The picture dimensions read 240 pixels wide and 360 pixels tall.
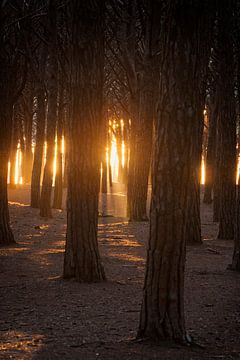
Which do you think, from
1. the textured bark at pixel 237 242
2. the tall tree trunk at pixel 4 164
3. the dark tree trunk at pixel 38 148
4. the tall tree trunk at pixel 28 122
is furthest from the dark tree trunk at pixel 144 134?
the tall tree trunk at pixel 28 122

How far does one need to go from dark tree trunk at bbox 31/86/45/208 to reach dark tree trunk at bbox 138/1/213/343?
589 inches

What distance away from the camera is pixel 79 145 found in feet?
→ 24.5

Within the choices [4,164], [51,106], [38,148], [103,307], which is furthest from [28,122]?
[103,307]

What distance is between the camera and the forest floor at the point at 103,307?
15.0ft

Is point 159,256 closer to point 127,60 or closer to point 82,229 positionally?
point 82,229

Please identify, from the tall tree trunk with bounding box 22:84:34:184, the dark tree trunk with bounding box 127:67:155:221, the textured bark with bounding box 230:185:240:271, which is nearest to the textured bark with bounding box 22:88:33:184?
the tall tree trunk with bounding box 22:84:34:184

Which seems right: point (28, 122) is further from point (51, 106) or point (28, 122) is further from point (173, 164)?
point (173, 164)

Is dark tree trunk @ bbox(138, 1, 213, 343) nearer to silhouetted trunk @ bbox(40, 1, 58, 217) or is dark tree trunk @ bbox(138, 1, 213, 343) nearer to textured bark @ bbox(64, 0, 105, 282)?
textured bark @ bbox(64, 0, 105, 282)

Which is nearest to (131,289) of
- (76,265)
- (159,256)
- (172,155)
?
(76,265)

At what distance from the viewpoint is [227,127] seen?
42.7 feet

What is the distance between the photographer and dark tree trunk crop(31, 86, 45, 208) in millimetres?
19141

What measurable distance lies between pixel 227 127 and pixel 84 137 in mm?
6622

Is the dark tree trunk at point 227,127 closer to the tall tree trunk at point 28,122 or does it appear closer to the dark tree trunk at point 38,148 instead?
the dark tree trunk at point 38,148

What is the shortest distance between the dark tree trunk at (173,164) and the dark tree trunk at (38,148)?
49.1 ft
